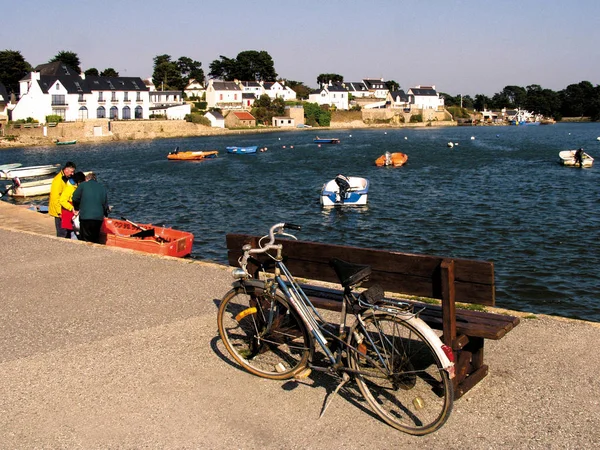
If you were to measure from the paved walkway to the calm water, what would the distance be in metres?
8.00

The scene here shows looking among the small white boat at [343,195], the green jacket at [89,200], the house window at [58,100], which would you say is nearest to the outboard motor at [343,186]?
the small white boat at [343,195]

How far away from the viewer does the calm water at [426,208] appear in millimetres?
17578

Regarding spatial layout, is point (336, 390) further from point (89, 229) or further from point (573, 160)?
point (573, 160)

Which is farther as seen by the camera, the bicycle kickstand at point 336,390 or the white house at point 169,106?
the white house at point 169,106

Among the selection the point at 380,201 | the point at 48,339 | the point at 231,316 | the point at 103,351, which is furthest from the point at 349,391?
the point at 380,201

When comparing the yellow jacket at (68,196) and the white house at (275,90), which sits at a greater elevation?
the white house at (275,90)

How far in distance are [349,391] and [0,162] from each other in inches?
2591

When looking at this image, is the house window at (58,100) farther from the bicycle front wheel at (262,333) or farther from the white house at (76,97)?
the bicycle front wheel at (262,333)

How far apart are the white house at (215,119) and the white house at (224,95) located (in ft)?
43.9

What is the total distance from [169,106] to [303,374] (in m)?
115

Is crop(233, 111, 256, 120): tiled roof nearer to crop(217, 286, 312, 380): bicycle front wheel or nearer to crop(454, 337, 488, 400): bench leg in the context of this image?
crop(217, 286, 312, 380): bicycle front wheel

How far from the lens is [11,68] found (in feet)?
383

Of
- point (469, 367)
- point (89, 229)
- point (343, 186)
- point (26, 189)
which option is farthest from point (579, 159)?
point (469, 367)

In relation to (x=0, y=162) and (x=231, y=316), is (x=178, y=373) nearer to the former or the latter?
(x=231, y=316)
